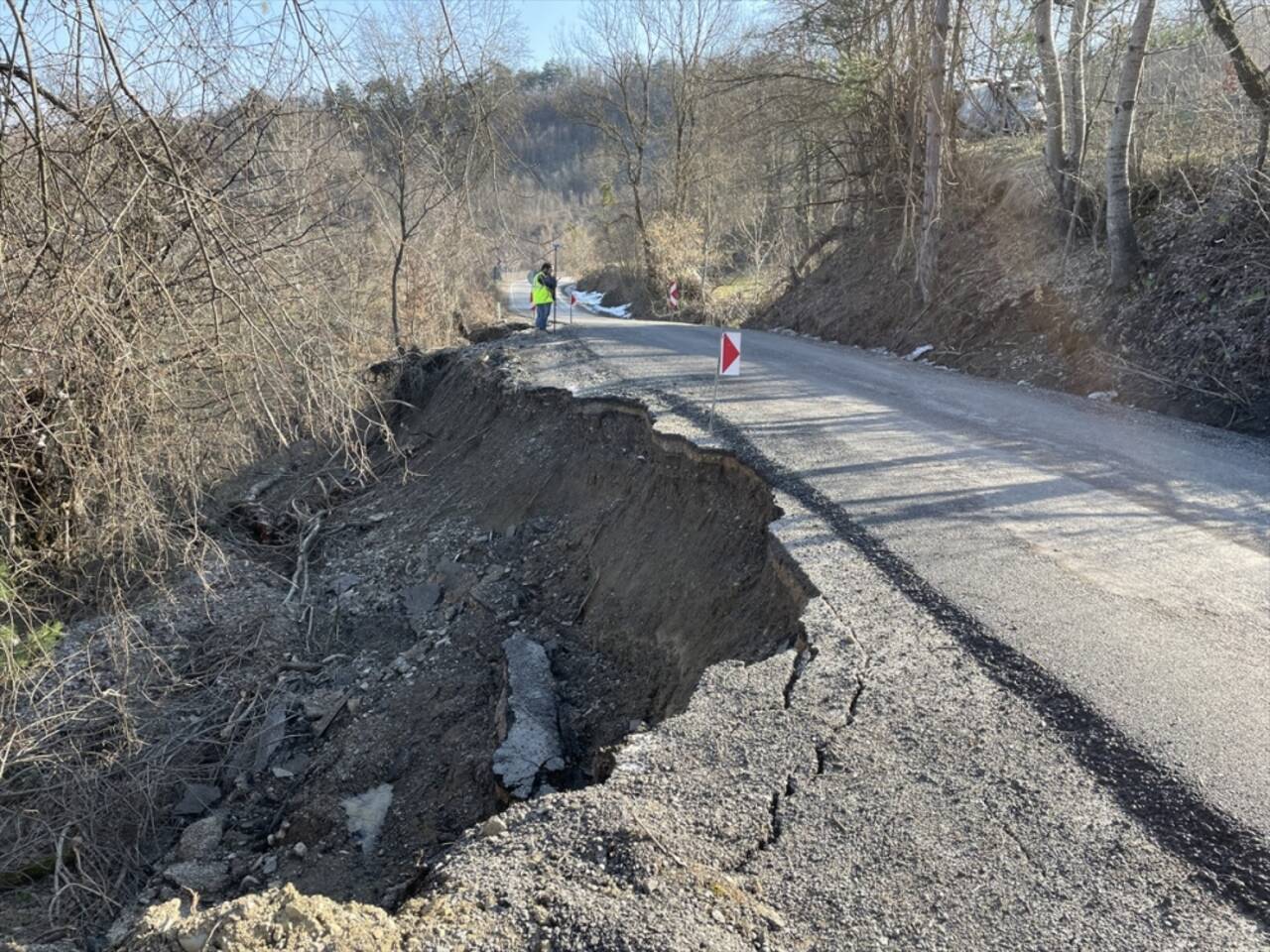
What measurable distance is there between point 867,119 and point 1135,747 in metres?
19.2

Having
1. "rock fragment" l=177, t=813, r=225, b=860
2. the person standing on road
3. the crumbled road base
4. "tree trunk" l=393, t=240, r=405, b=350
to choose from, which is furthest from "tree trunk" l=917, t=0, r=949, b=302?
"rock fragment" l=177, t=813, r=225, b=860

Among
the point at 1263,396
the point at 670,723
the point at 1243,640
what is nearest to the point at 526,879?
the point at 670,723

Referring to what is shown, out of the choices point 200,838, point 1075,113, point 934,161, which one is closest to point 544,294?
point 934,161

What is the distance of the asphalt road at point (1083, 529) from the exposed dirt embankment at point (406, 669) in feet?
3.10

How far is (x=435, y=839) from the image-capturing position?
15.3ft

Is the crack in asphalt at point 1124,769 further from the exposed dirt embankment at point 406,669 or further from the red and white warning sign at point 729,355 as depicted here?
the red and white warning sign at point 729,355

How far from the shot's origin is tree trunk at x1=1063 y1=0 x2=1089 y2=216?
1246 cm

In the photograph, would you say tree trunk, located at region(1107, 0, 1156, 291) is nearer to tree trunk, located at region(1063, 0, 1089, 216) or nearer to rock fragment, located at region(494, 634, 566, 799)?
tree trunk, located at region(1063, 0, 1089, 216)

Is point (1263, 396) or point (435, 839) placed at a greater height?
point (1263, 396)

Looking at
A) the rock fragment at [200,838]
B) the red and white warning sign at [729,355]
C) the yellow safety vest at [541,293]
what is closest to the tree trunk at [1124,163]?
the red and white warning sign at [729,355]

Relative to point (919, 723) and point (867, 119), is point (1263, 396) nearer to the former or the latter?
point (919, 723)

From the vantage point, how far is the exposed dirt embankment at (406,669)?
4.66 meters

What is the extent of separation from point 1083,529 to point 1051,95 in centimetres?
1100

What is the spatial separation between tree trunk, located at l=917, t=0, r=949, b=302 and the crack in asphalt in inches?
491
